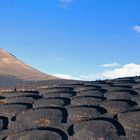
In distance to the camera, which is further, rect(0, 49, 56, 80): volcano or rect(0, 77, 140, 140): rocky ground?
rect(0, 49, 56, 80): volcano

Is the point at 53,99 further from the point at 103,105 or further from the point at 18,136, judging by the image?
the point at 18,136

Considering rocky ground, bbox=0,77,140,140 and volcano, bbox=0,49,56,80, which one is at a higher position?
volcano, bbox=0,49,56,80

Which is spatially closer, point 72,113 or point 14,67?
point 72,113

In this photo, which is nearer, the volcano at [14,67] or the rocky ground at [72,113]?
the rocky ground at [72,113]

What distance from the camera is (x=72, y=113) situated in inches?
105

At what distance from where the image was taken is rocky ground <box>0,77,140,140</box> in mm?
2329

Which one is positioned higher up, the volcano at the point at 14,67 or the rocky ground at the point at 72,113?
the volcano at the point at 14,67

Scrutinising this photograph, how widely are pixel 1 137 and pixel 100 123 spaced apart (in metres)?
0.60

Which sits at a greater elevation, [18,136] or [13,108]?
[13,108]

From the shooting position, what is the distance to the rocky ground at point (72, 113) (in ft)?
7.64

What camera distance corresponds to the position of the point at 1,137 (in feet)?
7.70

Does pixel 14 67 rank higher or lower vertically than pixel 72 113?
higher

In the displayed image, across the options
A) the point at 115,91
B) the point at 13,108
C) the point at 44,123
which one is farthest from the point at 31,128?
the point at 115,91

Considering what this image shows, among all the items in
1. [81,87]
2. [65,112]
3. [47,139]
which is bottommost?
[47,139]
